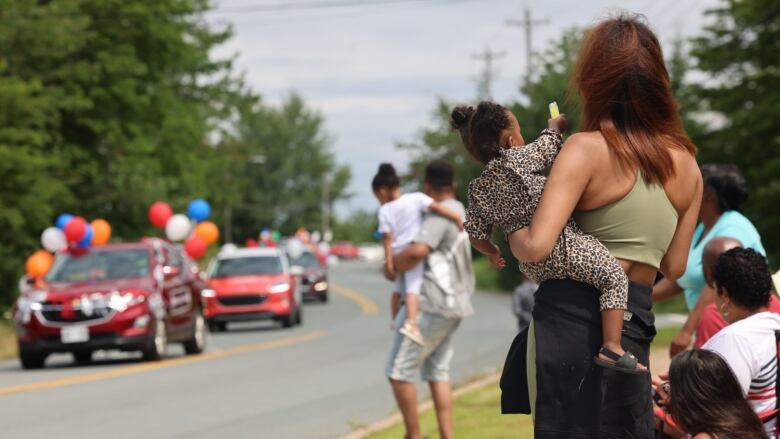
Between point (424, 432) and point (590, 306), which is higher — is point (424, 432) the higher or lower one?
the lower one

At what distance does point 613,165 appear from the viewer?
4.53m

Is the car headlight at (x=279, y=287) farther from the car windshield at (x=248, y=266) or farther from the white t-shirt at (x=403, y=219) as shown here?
the white t-shirt at (x=403, y=219)

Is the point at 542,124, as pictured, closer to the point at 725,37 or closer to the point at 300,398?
the point at 725,37

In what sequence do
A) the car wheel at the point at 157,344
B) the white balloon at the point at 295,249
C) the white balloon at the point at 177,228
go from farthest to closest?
the white balloon at the point at 295,249 → the white balloon at the point at 177,228 → the car wheel at the point at 157,344

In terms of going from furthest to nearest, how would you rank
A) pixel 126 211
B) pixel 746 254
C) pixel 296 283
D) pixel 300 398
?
pixel 126 211 < pixel 296 283 < pixel 300 398 < pixel 746 254

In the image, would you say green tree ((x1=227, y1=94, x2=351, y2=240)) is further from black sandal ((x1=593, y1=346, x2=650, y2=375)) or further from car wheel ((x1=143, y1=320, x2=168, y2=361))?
black sandal ((x1=593, y1=346, x2=650, y2=375))

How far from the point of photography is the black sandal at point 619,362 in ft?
14.5

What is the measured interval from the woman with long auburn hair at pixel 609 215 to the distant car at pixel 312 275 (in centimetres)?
3957

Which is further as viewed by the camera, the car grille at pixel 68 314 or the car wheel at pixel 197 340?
the car wheel at pixel 197 340

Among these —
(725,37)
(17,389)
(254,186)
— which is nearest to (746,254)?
(17,389)

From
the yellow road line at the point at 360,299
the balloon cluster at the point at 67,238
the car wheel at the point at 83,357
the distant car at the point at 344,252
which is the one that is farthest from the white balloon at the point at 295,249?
the distant car at the point at 344,252

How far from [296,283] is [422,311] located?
21.6 meters

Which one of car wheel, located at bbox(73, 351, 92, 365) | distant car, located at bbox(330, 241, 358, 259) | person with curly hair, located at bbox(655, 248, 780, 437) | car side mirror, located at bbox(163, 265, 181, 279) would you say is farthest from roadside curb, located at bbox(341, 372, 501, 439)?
distant car, located at bbox(330, 241, 358, 259)

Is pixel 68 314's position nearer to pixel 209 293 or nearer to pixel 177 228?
pixel 177 228
